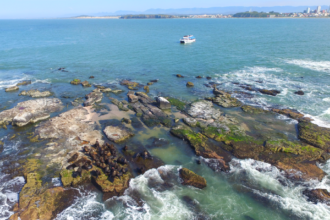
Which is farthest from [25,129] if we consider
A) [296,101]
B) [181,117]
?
[296,101]

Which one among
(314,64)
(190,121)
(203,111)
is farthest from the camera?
(314,64)

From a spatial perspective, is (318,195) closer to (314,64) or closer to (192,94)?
(192,94)

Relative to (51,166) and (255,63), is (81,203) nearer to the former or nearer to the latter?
(51,166)

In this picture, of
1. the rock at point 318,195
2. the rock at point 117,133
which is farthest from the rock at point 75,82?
the rock at point 318,195

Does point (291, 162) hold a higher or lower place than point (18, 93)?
lower

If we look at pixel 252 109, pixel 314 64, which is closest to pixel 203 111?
pixel 252 109

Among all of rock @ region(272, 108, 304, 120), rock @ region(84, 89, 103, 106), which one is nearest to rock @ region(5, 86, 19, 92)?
rock @ region(84, 89, 103, 106)
